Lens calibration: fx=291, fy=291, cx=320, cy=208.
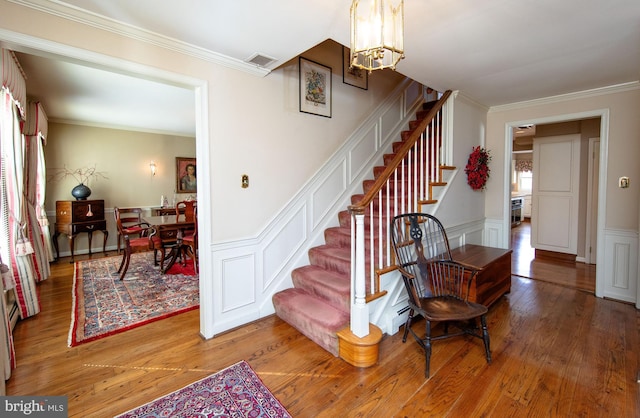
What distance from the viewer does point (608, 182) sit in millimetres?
3492

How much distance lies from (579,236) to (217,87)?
630 centimetres

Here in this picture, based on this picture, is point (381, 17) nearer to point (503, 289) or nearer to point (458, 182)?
point (458, 182)

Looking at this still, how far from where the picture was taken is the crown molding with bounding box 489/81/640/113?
3349 millimetres

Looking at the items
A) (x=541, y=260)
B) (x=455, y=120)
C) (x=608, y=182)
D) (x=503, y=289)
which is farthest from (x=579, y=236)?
(x=455, y=120)

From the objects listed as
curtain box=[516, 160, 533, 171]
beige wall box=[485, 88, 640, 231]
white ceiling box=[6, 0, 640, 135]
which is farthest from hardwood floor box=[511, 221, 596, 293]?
curtain box=[516, 160, 533, 171]

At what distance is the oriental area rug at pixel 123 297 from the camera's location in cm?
290

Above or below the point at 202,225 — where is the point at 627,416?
below

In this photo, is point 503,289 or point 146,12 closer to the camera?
point 146,12

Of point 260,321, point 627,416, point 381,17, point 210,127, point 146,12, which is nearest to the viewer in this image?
point 381,17

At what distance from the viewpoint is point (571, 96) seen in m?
3.71

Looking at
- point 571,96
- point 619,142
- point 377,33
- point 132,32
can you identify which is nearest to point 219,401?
point 377,33

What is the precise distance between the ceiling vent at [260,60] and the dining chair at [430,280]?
1.84 metres

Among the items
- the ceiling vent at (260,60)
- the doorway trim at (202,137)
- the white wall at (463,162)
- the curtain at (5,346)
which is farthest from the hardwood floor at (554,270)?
the curtain at (5,346)

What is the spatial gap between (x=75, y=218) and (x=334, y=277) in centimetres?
545
